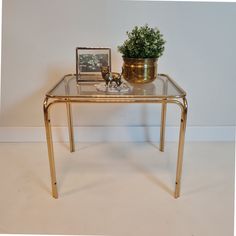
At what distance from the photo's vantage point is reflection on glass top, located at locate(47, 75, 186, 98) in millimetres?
1120

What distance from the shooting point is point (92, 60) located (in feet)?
4.65

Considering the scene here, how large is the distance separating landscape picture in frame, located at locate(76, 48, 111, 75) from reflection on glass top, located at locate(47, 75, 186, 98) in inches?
3.3

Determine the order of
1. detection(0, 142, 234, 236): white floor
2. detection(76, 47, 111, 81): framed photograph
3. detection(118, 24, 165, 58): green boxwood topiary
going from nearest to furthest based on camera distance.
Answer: detection(0, 142, 234, 236): white floor
detection(118, 24, 165, 58): green boxwood topiary
detection(76, 47, 111, 81): framed photograph

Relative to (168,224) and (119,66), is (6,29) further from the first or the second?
(168,224)

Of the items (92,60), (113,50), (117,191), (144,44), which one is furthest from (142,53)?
(117,191)

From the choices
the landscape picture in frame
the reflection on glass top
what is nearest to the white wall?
the landscape picture in frame

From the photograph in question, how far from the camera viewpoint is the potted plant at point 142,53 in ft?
3.94

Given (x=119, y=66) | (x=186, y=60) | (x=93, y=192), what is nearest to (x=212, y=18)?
(x=186, y=60)

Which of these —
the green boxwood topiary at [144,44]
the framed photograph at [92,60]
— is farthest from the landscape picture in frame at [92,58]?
the green boxwood topiary at [144,44]

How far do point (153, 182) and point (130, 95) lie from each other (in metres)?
0.44

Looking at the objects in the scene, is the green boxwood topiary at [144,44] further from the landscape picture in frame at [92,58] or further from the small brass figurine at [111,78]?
the landscape picture in frame at [92,58]

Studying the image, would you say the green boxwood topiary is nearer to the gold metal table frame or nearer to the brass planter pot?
the brass planter pot

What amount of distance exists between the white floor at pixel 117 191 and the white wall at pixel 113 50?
20 centimetres

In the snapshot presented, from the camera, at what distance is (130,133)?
174 cm
